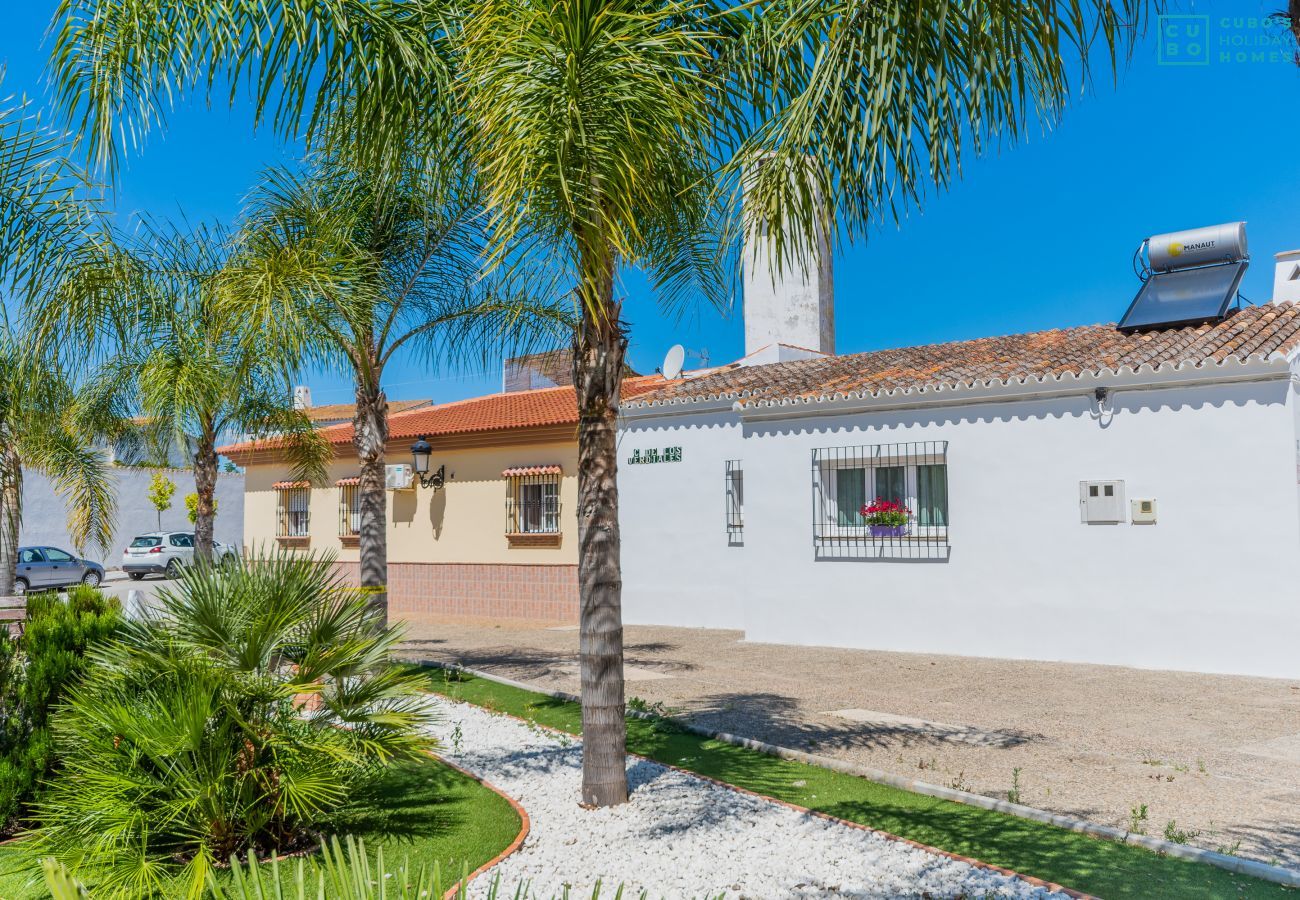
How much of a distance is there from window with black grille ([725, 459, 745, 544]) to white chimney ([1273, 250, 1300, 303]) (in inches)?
301

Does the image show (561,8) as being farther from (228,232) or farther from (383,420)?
(228,232)

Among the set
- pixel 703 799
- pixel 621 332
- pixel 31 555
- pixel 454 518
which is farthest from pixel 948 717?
pixel 31 555

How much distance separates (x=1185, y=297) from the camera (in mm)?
12812

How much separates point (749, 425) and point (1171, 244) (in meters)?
6.08

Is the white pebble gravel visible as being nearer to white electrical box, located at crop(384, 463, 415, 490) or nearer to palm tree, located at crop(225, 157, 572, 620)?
palm tree, located at crop(225, 157, 572, 620)

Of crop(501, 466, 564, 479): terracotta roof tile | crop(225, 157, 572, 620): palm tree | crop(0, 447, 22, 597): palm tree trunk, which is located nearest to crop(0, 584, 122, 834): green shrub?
crop(225, 157, 572, 620): palm tree

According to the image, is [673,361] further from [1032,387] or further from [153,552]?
[153,552]

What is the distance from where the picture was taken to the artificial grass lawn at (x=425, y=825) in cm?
477

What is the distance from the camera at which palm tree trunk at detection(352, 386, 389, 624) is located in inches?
400

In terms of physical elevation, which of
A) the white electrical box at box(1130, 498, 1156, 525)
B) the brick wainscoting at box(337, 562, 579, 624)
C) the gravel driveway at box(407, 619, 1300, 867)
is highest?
the white electrical box at box(1130, 498, 1156, 525)

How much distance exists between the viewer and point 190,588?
17.3ft

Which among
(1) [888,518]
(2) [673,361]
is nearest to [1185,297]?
(1) [888,518]

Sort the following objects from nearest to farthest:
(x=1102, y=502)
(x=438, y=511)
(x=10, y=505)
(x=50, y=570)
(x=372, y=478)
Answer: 1. (x=372, y=478)
2. (x=1102, y=502)
3. (x=10, y=505)
4. (x=438, y=511)
5. (x=50, y=570)

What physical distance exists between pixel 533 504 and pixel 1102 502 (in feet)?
32.6
